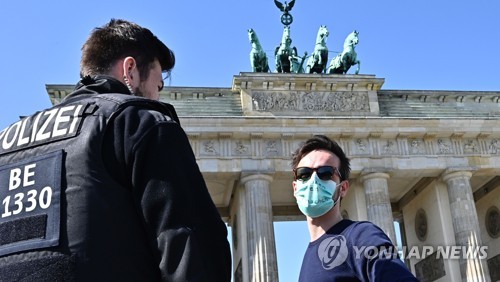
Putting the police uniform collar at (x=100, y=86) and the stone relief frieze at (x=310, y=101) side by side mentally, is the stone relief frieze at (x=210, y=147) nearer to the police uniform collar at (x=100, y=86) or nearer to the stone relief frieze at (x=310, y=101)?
the stone relief frieze at (x=310, y=101)

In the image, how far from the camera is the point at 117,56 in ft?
7.91

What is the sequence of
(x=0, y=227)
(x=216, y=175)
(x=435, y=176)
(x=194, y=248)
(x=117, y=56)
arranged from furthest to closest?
(x=435, y=176) → (x=216, y=175) → (x=117, y=56) → (x=0, y=227) → (x=194, y=248)

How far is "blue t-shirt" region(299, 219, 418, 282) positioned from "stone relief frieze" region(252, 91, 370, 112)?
2300 centimetres

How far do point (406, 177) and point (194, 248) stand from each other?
2632cm

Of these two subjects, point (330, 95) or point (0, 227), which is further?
point (330, 95)

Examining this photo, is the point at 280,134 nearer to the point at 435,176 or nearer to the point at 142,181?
the point at 435,176

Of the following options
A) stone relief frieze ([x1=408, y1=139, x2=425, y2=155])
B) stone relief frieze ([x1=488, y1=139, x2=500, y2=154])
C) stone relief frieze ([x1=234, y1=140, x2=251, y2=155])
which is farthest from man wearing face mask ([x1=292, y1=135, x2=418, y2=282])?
stone relief frieze ([x1=488, y1=139, x2=500, y2=154])

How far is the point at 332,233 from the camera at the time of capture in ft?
11.3

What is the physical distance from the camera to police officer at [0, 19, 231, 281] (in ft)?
6.16

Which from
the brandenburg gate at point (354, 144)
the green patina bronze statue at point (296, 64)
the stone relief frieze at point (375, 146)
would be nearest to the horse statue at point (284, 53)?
the green patina bronze statue at point (296, 64)

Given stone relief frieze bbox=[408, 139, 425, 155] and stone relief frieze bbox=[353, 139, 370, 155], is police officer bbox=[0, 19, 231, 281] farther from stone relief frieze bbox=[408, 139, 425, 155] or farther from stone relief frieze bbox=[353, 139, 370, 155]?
stone relief frieze bbox=[408, 139, 425, 155]

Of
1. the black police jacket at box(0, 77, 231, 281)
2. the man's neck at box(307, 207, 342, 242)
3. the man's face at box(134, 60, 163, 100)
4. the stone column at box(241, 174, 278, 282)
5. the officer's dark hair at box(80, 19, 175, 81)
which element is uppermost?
the stone column at box(241, 174, 278, 282)

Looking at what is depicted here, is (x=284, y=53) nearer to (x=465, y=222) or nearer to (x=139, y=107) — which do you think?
(x=465, y=222)

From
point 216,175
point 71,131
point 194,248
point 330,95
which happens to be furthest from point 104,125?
point 330,95
